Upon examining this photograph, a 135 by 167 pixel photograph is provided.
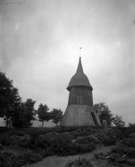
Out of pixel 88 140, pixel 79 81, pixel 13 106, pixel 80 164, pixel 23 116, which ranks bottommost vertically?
pixel 80 164

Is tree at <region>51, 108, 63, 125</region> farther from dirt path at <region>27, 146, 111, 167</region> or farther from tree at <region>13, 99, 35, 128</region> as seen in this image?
dirt path at <region>27, 146, 111, 167</region>

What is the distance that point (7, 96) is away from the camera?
36.7 metres

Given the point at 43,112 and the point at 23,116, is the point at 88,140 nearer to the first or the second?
the point at 23,116

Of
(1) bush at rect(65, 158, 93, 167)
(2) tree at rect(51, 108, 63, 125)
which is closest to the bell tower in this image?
(2) tree at rect(51, 108, 63, 125)

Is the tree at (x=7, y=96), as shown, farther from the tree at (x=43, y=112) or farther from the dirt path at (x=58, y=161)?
the dirt path at (x=58, y=161)

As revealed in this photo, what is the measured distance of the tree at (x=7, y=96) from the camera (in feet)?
117

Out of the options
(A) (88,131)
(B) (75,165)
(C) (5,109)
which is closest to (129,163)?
(B) (75,165)

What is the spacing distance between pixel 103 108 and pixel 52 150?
46019 millimetres

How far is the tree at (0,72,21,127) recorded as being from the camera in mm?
35703

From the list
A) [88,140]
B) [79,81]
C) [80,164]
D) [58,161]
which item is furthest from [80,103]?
[80,164]

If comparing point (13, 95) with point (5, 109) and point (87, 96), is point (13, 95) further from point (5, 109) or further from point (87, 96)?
point (87, 96)

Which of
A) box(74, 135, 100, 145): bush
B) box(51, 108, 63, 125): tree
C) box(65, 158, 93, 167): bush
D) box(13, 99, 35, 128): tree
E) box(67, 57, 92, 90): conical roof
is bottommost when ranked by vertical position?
box(65, 158, 93, 167): bush

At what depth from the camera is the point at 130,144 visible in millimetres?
22312

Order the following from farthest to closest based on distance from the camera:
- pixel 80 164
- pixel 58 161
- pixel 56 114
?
pixel 56 114 < pixel 58 161 < pixel 80 164
